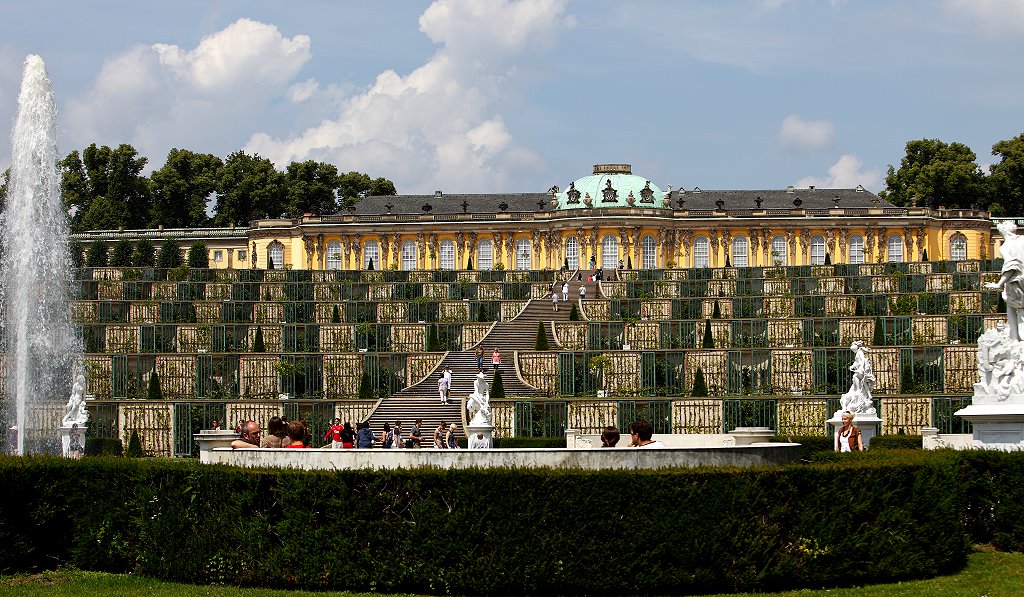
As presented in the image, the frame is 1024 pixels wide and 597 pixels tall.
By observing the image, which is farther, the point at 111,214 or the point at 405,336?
the point at 111,214

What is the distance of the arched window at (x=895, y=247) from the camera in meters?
→ 90.7

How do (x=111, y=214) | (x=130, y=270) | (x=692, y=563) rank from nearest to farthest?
(x=692, y=563), (x=130, y=270), (x=111, y=214)

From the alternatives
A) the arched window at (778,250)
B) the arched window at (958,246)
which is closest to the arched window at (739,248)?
the arched window at (778,250)

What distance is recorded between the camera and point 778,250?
304ft

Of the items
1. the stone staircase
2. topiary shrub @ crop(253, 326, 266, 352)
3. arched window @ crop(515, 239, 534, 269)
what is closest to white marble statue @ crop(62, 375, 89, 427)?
the stone staircase

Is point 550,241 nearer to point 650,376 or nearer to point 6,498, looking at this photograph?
point 650,376

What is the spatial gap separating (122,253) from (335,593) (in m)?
71.0

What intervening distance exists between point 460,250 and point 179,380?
5040 centimetres

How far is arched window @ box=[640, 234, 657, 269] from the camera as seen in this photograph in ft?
297

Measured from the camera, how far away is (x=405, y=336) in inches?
1976

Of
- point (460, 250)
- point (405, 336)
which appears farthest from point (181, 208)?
point (405, 336)

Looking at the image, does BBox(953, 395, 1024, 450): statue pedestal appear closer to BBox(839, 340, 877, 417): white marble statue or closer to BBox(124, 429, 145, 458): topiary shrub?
BBox(839, 340, 877, 417): white marble statue

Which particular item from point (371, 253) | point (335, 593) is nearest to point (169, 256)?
point (371, 253)

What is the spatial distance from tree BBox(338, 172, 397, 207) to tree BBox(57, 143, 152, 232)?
14.2m
